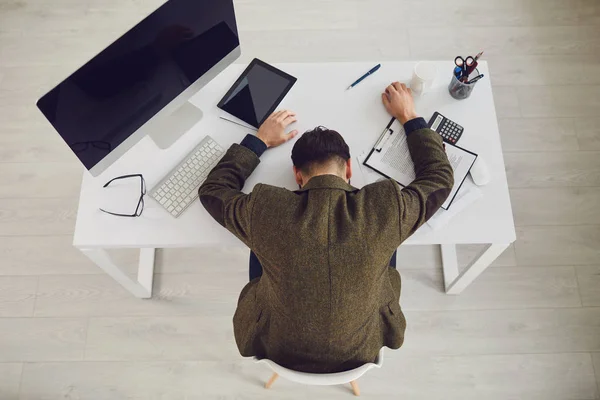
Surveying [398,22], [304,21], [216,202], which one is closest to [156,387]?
[216,202]

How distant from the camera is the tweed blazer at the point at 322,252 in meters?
1.14

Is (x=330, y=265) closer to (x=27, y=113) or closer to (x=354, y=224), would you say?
(x=354, y=224)

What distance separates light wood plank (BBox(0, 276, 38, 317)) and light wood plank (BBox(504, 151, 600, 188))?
2.29m

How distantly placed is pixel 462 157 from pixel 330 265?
70cm

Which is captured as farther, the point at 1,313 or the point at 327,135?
the point at 1,313

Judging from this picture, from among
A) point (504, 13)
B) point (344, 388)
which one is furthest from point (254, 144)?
point (504, 13)

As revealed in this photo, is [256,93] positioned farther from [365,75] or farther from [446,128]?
[446,128]

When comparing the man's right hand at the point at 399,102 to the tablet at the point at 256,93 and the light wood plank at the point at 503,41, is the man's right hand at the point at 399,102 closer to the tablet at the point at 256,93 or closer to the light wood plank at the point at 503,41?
the tablet at the point at 256,93

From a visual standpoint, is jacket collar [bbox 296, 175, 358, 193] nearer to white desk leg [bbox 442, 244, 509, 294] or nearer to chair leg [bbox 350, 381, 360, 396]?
white desk leg [bbox 442, 244, 509, 294]

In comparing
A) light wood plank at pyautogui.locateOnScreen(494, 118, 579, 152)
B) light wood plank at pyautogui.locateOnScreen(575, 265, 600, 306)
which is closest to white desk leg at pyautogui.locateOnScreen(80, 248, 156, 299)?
light wood plank at pyautogui.locateOnScreen(494, 118, 579, 152)

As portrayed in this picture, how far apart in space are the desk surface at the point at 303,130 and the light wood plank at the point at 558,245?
81 cm

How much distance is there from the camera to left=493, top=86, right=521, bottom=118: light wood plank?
2.48 m

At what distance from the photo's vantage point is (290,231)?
116cm

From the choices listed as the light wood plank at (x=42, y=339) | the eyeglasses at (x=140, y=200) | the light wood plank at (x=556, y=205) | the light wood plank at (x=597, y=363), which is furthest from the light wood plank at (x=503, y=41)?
the light wood plank at (x=42, y=339)
